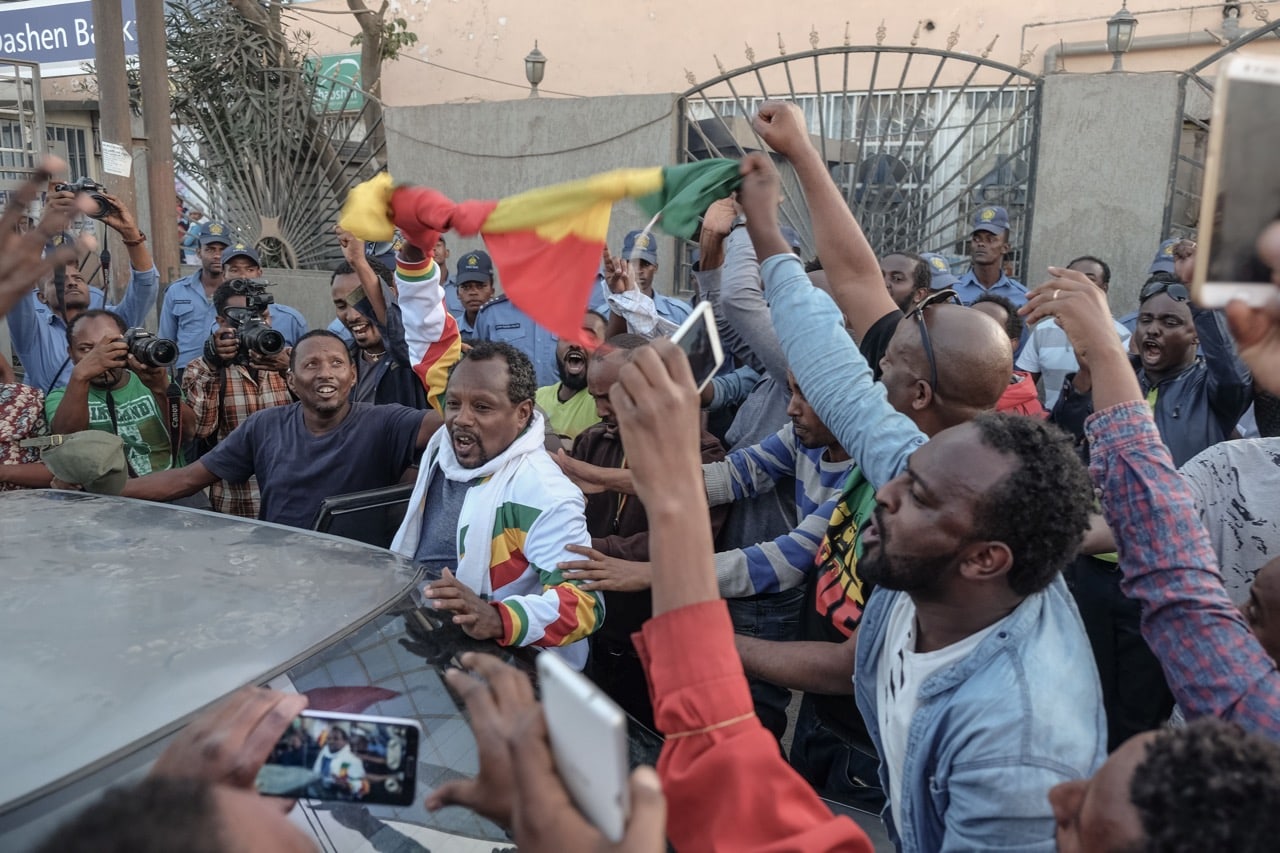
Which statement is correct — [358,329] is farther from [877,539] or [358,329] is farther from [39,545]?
[877,539]

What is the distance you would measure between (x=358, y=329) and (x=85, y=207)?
2.60m

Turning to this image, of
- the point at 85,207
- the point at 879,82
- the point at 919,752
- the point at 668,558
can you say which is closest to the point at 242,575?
the point at 85,207

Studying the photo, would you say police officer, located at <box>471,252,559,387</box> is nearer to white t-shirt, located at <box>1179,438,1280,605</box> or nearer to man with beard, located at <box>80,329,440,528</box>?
man with beard, located at <box>80,329,440,528</box>

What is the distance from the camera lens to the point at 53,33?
1122cm

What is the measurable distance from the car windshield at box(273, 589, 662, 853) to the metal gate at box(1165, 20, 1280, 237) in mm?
5740

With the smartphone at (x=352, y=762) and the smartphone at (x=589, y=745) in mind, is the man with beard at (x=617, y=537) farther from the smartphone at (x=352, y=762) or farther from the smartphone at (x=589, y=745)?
the smartphone at (x=589, y=745)

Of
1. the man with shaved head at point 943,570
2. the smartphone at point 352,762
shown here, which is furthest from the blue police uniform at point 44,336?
the smartphone at point 352,762

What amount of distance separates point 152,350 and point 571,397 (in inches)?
68.6

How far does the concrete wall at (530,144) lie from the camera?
7641mm

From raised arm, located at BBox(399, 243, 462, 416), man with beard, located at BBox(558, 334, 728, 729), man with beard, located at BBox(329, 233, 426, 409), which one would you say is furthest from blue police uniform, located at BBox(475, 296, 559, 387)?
raised arm, located at BBox(399, 243, 462, 416)

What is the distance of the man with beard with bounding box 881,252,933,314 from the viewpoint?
13.8 ft

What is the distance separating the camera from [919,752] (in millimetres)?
1609

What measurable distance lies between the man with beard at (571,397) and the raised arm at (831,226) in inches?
72.3

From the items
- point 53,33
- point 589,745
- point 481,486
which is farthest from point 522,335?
point 53,33
